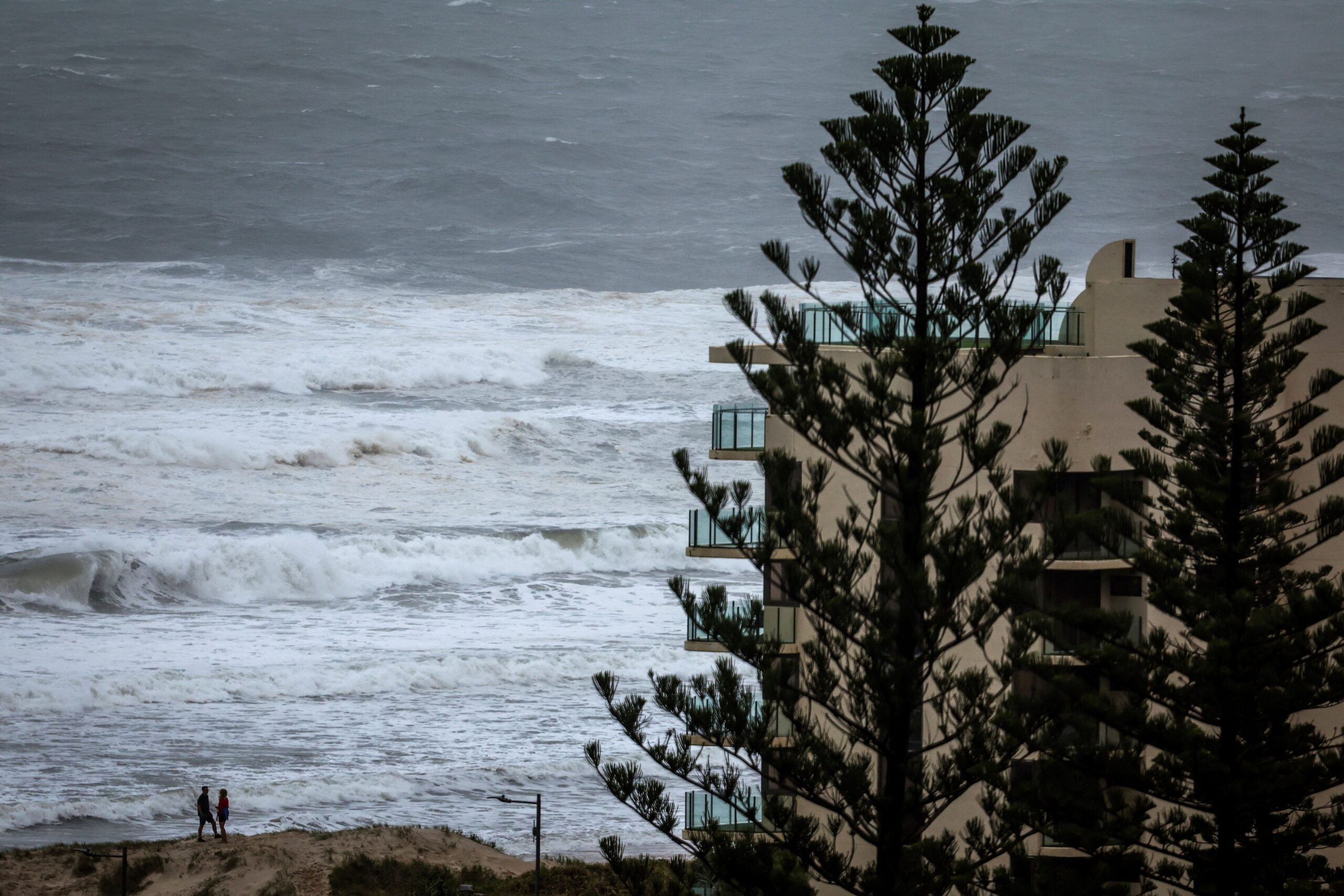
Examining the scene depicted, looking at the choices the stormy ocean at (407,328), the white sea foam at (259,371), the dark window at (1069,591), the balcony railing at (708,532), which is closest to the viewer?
the balcony railing at (708,532)

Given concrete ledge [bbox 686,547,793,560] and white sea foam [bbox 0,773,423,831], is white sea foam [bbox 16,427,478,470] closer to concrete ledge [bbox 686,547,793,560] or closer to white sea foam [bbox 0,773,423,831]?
white sea foam [bbox 0,773,423,831]

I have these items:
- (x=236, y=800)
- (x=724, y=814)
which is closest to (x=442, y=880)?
(x=724, y=814)

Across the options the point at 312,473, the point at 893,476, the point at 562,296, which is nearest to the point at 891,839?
the point at 893,476

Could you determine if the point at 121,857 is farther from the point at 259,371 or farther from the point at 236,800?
the point at 259,371

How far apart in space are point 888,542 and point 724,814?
4.28 m

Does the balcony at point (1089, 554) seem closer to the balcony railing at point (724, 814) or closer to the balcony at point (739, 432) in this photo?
the balcony at point (739, 432)

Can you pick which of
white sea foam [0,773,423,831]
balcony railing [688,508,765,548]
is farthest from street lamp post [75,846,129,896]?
balcony railing [688,508,765,548]

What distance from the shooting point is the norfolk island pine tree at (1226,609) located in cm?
927

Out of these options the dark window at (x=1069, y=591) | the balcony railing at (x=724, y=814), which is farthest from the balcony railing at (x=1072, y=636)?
the balcony railing at (x=724, y=814)

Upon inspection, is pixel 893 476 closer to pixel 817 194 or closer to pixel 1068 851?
pixel 817 194

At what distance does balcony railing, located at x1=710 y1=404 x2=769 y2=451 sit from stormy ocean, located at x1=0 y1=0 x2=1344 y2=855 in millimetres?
8807

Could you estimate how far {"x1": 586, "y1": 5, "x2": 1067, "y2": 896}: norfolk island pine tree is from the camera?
8.06 meters

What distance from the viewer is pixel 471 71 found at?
3142 inches

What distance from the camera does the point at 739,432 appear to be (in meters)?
11.1
